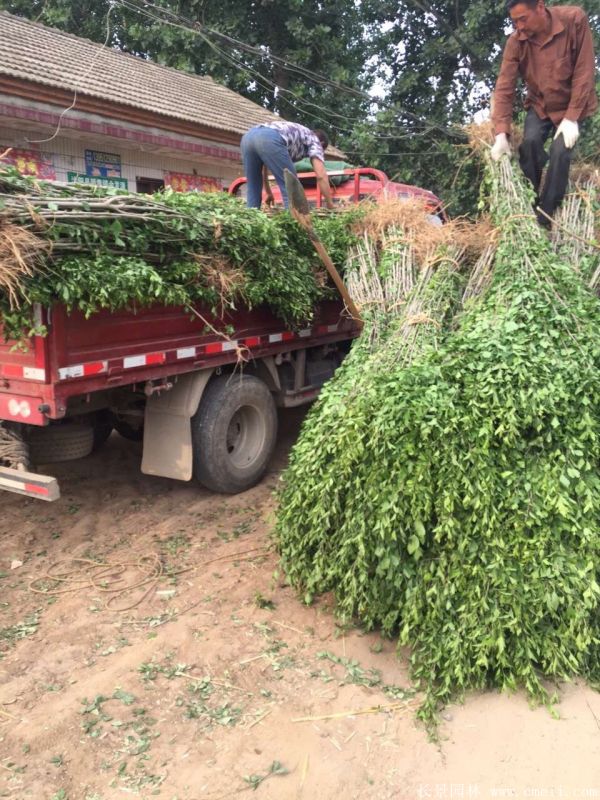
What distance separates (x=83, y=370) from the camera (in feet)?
12.2

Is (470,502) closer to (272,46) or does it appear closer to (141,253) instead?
(141,253)

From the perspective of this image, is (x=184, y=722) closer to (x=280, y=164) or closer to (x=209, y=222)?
(x=209, y=222)

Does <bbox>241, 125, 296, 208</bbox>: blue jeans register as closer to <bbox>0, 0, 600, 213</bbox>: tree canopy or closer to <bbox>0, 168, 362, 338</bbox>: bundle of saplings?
<bbox>0, 168, 362, 338</bbox>: bundle of saplings

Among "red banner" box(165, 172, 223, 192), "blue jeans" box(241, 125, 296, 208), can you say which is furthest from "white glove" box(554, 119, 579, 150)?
"red banner" box(165, 172, 223, 192)

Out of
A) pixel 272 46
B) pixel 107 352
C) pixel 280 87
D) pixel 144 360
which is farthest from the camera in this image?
pixel 272 46

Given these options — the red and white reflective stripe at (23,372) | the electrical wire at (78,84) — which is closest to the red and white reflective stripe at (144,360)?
the red and white reflective stripe at (23,372)

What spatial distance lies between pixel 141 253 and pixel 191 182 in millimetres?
9384

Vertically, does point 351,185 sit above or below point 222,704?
above

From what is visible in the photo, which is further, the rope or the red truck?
the rope

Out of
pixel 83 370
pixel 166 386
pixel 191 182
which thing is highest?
pixel 191 182

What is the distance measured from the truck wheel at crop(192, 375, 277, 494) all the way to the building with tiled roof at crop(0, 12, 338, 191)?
4.92 metres

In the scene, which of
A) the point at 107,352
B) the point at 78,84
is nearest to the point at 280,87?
the point at 78,84

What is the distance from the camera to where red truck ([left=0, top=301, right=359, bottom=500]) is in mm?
3641

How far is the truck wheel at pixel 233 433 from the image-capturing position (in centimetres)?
474
